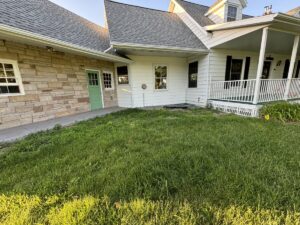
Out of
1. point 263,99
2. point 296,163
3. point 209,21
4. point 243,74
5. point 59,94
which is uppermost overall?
point 209,21

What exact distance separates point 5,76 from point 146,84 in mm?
5479

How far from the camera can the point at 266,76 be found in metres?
10.2

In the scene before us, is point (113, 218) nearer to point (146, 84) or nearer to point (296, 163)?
point (296, 163)

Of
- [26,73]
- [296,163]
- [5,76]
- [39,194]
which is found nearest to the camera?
[39,194]

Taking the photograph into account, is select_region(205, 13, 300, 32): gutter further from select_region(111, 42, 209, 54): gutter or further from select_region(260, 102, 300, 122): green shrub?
select_region(260, 102, 300, 122): green shrub

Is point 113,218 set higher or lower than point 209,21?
lower

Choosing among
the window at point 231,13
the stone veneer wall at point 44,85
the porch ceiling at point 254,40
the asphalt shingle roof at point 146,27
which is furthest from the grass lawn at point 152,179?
the window at point 231,13

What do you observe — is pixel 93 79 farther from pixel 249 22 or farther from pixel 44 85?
pixel 249 22

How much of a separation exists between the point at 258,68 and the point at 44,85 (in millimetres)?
7681

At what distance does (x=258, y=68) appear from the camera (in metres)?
5.66

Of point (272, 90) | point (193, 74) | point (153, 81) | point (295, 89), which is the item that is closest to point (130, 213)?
point (153, 81)

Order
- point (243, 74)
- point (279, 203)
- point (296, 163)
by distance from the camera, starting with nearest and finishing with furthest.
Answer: point (279, 203) → point (296, 163) → point (243, 74)

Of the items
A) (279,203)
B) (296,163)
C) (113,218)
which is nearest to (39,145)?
(113,218)

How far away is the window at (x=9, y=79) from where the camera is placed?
14.4 ft
